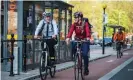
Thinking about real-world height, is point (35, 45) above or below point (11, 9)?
below

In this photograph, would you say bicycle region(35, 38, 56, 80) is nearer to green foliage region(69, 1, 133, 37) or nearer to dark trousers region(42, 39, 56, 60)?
dark trousers region(42, 39, 56, 60)

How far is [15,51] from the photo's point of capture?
13406mm

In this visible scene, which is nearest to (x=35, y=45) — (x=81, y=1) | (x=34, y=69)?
(x=34, y=69)

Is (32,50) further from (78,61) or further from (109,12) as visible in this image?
(109,12)

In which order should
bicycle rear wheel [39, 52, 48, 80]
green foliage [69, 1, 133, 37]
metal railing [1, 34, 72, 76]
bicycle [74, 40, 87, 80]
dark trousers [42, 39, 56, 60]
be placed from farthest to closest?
1. green foliage [69, 1, 133, 37]
2. metal railing [1, 34, 72, 76]
3. dark trousers [42, 39, 56, 60]
4. bicycle rear wheel [39, 52, 48, 80]
5. bicycle [74, 40, 87, 80]

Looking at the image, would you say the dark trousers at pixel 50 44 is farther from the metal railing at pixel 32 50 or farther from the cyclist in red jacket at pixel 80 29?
the metal railing at pixel 32 50

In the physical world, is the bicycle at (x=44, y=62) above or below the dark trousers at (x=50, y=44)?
below

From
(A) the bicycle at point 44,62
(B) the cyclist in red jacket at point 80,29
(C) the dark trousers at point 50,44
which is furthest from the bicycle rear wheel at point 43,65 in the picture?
(B) the cyclist in red jacket at point 80,29

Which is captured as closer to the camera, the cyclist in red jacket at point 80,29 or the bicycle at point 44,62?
the cyclist in red jacket at point 80,29

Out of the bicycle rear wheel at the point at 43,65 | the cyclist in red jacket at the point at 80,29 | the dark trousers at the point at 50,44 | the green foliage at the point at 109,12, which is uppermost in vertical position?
the green foliage at the point at 109,12

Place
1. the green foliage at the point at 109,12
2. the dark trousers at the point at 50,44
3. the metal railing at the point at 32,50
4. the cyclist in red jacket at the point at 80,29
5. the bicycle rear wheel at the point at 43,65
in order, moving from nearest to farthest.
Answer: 1. the cyclist in red jacket at the point at 80,29
2. the bicycle rear wheel at the point at 43,65
3. the dark trousers at the point at 50,44
4. the metal railing at the point at 32,50
5. the green foliage at the point at 109,12

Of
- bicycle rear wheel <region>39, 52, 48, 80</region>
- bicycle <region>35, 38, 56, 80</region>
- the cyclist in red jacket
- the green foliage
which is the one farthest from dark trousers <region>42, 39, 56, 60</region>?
the green foliage

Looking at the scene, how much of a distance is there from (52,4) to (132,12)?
210 ft

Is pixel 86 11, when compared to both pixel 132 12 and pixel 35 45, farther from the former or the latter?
A: pixel 35 45
